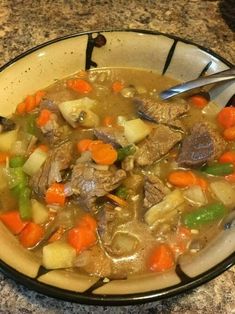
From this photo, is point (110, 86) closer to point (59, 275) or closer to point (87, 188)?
point (87, 188)

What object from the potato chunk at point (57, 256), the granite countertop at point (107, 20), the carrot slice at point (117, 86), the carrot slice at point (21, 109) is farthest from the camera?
the granite countertop at point (107, 20)

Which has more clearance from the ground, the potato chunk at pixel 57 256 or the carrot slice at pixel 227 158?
the carrot slice at pixel 227 158

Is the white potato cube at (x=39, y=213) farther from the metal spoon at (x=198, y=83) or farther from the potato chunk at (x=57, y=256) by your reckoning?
the metal spoon at (x=198, y=83)

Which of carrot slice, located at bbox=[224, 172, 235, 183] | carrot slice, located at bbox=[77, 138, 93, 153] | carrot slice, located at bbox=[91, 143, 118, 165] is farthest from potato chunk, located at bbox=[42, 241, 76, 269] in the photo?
carrot slice, located at bbox=[224, 172, 235, 183]

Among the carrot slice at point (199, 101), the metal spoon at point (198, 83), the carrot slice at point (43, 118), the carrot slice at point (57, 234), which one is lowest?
the carrot slice at point (57, 234)

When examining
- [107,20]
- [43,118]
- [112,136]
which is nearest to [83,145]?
[112,136]

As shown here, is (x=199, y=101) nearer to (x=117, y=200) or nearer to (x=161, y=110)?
(x=161, y=110)

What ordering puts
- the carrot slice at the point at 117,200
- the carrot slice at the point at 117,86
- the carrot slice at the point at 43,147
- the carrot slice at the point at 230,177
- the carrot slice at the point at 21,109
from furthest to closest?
the carrot slice at the point at 117,86 → the carrot slice at the point at 21,109 → the carrot slice at the point at 43,147 → the carrot slice at the point at 230,177 → the carrot slice at the point at 117,200

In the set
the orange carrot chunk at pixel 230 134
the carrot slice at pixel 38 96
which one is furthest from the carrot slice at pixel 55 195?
the orange carrot chunk at pixel 230 134
